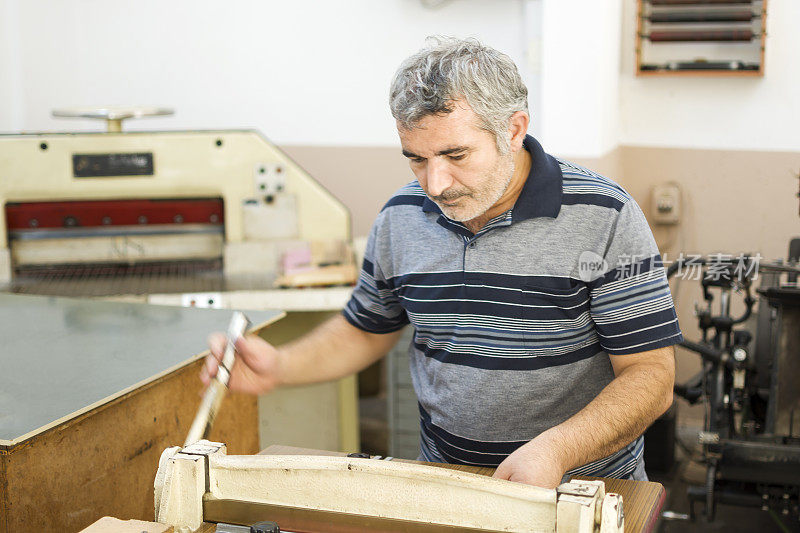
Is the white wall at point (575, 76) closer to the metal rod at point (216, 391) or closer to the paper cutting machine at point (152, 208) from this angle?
the paper cutting machine at point (152, 208)

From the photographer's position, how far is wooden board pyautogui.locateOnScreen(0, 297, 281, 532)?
1.25 metres

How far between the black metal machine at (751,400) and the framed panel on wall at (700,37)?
981 millimetres

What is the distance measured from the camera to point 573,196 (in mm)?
1342

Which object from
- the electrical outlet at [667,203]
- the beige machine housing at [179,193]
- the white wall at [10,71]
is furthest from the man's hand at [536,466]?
the white wall at [10,71]

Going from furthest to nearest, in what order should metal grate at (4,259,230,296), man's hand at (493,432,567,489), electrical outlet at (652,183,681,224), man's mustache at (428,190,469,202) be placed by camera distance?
1. electrical outlet at (652,183,681,224)
2. metal grate at (4,259,230,296)
3. man's mustache at (428,190,469,202)
4. man's hand at (493,432,567,489)

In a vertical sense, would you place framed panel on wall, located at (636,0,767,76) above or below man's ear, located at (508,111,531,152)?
above

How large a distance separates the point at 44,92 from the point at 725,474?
327 cm

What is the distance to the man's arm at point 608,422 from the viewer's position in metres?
1.10

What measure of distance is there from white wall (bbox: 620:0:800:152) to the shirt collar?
2.28 m

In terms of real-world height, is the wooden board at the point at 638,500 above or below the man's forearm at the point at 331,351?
below

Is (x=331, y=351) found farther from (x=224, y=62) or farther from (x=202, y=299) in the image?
(x=224, y=62)

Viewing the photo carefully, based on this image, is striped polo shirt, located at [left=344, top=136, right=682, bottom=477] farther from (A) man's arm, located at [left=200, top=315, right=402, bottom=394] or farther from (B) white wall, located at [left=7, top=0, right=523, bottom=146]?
(B) white wall, located at [left=7, top=0, right=523, bottom=146]

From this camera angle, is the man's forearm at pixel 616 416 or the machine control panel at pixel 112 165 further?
the machine control panel at pixel 112 165

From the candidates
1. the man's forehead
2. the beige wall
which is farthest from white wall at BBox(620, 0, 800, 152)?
the man's forehead
